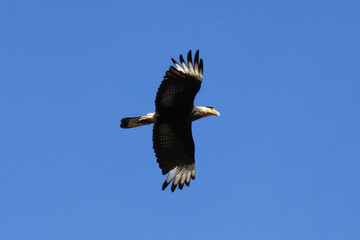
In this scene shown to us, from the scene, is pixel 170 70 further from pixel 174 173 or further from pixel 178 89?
pixel 174 173

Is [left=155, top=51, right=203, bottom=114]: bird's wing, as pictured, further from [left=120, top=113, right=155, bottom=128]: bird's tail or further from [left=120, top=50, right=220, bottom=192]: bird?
[left=120, top=113, right=155, bottom=128]: bird's tail

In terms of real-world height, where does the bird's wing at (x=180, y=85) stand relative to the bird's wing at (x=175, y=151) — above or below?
above

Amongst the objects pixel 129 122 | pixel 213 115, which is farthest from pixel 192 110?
pixel 129 122

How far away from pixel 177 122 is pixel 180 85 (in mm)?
929

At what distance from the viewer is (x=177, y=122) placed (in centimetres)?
1156

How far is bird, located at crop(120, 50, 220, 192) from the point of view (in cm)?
1091

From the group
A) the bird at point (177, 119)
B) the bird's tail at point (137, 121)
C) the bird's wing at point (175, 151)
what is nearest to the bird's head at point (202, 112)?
the bird at point (177, 119)

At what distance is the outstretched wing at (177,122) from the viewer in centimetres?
1089

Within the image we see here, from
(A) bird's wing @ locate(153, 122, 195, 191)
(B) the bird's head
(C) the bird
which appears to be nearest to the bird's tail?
(C) the bird

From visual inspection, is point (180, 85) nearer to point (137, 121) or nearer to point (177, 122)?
point (177, 122)

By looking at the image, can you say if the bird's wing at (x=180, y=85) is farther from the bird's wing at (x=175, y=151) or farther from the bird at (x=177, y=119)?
the bird's wing at (x=175, y=151)

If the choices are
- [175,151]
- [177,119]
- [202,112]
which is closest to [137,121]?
[177,119]

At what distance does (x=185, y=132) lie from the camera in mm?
11797

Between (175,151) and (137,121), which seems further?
(175,151)
